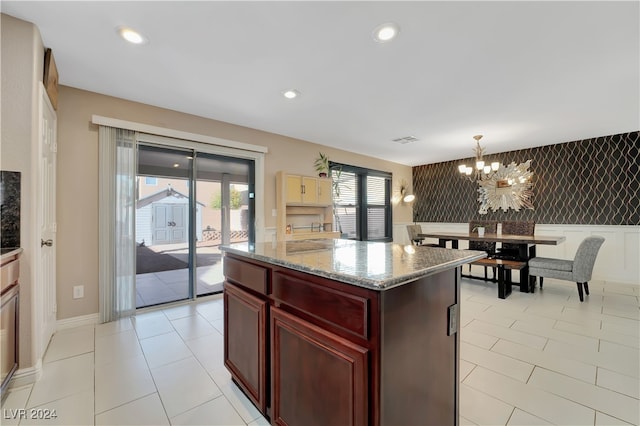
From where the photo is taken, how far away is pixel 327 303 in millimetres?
1115

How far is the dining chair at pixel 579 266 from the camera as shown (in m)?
3.44

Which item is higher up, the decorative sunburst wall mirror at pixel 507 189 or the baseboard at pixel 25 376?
the decorative sunburst wall mirror at pixel 507 189

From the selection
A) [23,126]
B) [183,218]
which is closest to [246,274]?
[23,126]

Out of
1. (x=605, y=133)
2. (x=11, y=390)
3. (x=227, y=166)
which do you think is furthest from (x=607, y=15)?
(x=11, y=390)

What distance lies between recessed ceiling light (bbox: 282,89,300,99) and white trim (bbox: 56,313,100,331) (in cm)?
312

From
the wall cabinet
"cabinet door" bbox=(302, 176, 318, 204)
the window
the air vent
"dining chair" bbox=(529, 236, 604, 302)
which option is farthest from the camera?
the window

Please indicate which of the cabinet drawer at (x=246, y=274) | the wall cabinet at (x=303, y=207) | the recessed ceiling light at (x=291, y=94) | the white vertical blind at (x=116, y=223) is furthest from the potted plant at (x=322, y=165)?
the cabinet drawer at (x=246, y=274)

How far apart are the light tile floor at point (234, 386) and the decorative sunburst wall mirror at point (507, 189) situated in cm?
280

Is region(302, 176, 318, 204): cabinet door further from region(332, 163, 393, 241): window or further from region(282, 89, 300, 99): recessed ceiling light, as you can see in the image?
region(282, 89, 300, 99): recessed ceiling light

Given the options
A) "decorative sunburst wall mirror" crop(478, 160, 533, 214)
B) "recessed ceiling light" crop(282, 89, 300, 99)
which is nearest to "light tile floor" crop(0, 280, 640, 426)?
"recessed ceiling light" crop(282, 89, 300, 99)

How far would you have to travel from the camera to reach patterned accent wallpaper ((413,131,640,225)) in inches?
172

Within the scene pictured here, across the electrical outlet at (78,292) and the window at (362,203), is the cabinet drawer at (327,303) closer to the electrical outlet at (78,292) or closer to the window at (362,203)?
the electrical outlet at (78,292)

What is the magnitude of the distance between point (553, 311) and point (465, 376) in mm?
2081

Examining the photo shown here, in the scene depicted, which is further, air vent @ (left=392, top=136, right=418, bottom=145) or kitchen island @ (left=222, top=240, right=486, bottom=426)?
air vent @ (left=392, top=136, right=418, bottom=145)
